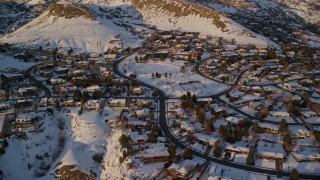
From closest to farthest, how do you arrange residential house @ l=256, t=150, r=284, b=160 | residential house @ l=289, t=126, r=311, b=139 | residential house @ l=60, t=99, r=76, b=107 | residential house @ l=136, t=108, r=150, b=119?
residential house @ l=256, t=150, r=284, b=160 < residential house @ l=289, t=126, r=311, b=139 < residential house @ l=136, t=108, r=150, b=119 < residential house @ l=60, t=99, r=76, b=107

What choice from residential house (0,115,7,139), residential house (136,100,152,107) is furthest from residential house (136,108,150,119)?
residential house (0,115,7,139)

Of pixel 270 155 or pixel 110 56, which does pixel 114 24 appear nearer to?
pixel 110 56

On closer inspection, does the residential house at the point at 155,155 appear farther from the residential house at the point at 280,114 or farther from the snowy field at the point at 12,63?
the snowy field at the point at 12,63

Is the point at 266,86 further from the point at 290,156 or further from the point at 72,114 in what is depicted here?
the point at 72,114

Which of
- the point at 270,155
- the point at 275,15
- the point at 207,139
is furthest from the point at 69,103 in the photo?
the point at 275,15

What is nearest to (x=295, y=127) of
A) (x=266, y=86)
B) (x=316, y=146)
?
(x=316, y=146)

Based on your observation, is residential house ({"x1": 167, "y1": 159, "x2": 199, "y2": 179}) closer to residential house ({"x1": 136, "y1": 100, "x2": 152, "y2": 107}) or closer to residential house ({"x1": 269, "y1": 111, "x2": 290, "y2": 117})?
residential house ({"x1": 269, "y1": 111, "x2": 290, "y2": 117})

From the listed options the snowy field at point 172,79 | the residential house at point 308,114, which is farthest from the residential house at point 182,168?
the snowy field at point 172,79

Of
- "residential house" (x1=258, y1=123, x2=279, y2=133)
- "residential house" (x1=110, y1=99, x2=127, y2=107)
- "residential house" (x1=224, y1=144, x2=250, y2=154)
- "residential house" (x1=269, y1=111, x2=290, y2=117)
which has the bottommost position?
"residential house" (x1=110, y1=99, x2=127, y2=107)
